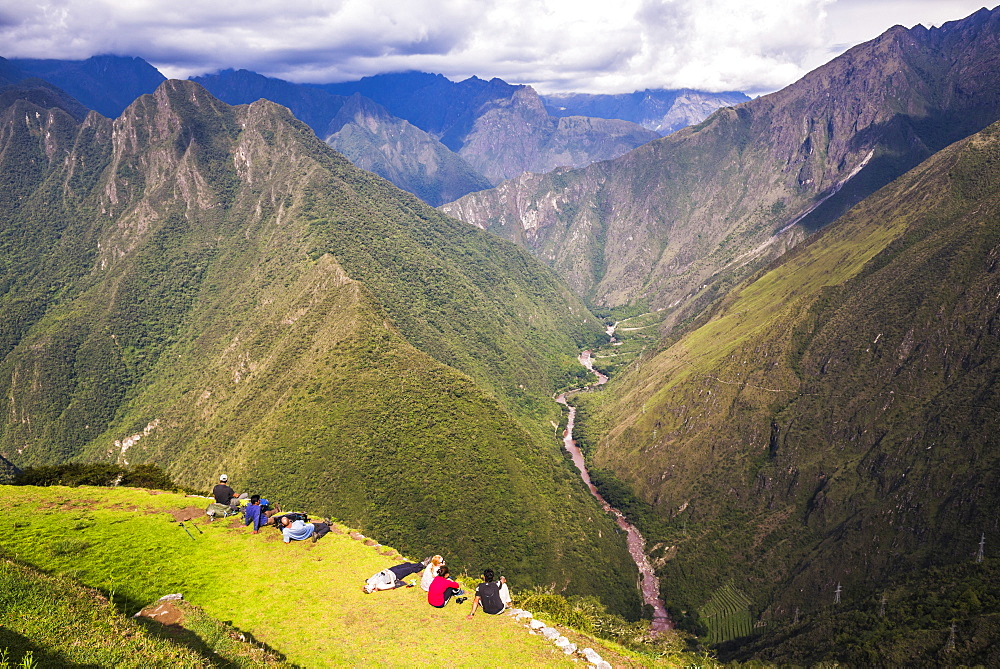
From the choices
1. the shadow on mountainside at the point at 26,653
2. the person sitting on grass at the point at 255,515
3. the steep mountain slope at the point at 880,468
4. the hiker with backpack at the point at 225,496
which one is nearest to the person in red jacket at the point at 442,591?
the person sitting on grass at the point at 255,515

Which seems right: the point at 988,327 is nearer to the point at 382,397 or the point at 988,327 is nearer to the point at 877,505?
the point at 877,505

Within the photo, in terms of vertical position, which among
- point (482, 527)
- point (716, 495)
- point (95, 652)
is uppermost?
point (95, 652)

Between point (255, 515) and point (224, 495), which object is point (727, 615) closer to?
point (255, 515)

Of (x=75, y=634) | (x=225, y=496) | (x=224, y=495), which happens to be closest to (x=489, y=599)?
(x=75, y=634)

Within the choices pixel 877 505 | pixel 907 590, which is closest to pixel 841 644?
pixel 907 590

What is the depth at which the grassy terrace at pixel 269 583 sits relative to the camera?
34.1m

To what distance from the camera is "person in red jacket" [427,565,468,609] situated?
38344 mm

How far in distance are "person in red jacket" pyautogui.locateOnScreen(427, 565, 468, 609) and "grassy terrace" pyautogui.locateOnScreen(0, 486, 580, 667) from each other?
76 cm

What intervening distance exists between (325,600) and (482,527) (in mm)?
111906

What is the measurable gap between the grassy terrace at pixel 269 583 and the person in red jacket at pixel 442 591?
0.76 meters

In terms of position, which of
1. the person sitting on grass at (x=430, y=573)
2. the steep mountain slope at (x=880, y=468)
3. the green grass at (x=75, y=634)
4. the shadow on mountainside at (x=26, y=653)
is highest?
the shadow on mountainside at (x=26, y=653)

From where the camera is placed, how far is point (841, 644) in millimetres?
109688

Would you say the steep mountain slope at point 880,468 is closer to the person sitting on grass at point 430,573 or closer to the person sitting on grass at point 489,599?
the person sitting on grass at point 489,599

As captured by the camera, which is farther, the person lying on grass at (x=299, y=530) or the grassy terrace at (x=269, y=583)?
the person lying on grass at (x=299, y=530)
